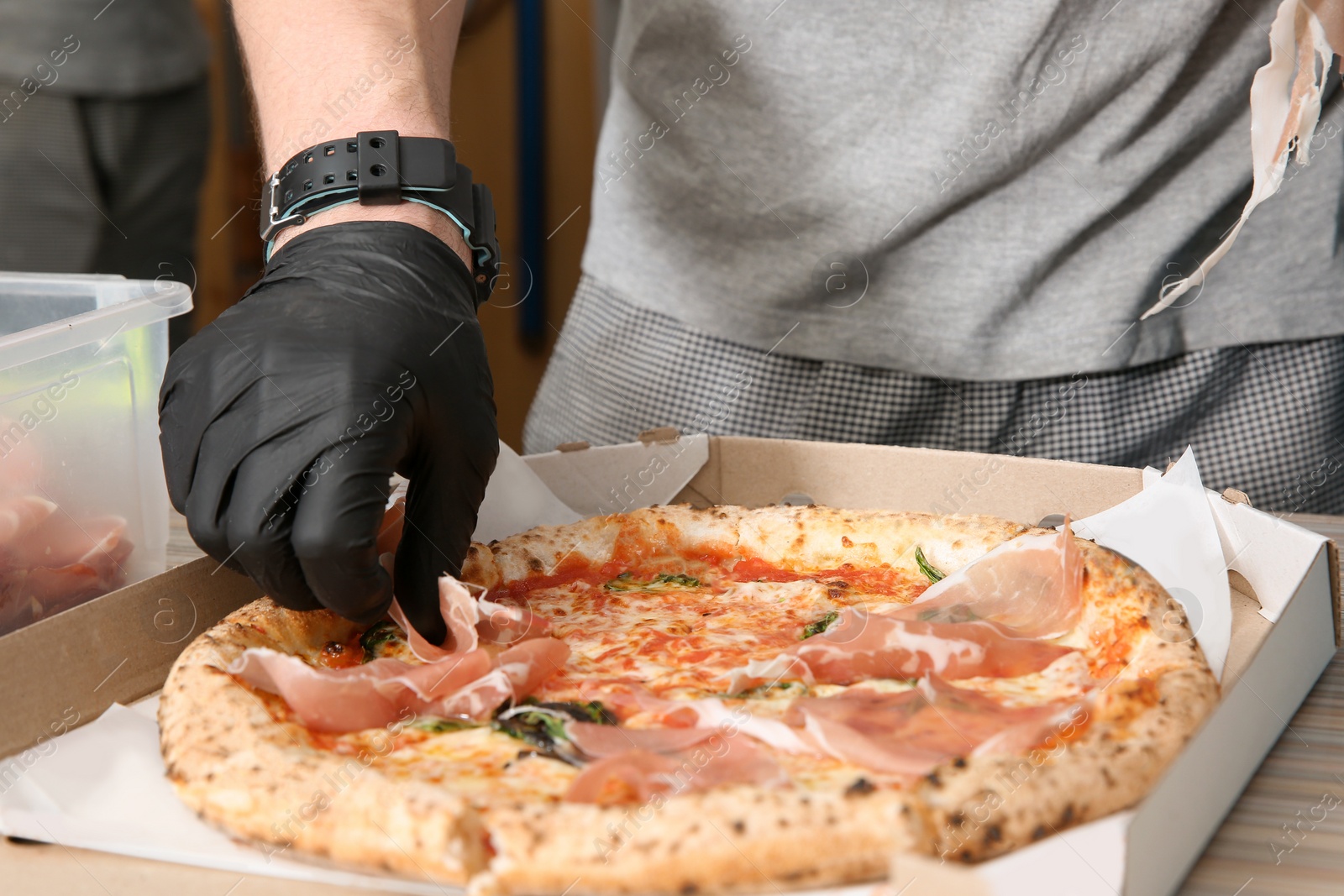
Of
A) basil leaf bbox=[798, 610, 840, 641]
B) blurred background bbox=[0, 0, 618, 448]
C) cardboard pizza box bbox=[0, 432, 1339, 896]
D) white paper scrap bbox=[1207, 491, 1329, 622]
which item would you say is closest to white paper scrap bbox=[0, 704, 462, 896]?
cardboard pizza box bbox=[0, 432, 1339, 896]

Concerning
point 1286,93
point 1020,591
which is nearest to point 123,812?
point 1020,591

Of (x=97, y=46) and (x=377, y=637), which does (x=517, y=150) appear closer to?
(x=97, y=46)

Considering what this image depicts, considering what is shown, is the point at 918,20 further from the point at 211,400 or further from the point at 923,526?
the point at 211,400

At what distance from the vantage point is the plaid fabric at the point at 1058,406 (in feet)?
5.80

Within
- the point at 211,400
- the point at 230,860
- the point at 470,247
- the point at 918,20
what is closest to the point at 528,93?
the point at 918,20

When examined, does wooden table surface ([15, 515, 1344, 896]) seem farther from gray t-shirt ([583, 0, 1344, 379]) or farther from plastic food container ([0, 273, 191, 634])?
gray t-shirt ([583, 0, 1344, 379])

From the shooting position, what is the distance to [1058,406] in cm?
178

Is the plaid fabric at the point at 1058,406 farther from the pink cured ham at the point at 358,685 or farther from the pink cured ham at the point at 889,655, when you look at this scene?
the pink cured ham at the point at 358,685

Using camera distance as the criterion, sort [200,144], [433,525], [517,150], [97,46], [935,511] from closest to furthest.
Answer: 1. [433,525]
2. [935,511]
3. [97,46]
4. [200,144]
5. [517,150]

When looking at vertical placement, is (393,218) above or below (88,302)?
above

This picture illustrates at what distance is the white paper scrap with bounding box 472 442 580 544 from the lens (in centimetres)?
154

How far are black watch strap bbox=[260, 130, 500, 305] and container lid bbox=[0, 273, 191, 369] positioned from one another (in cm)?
14

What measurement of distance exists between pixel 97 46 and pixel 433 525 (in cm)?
223

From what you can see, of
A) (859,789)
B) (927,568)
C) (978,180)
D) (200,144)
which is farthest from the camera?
(200,144)
